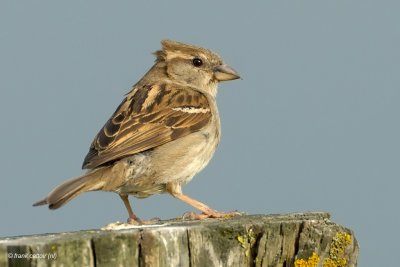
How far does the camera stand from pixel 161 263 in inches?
144

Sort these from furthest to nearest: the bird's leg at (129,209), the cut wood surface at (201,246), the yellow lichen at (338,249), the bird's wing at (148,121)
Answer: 1. the bird's leg at (129,209)
2. the bird's wing at (148,121)
3. the yellow lichen at (338,249)
4. the cut wood surface at (201,246)

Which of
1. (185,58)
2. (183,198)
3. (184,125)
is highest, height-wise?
(185,58)

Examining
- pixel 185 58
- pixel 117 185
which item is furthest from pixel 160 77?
pixel 117 185

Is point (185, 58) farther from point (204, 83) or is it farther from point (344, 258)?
point (344, 258)

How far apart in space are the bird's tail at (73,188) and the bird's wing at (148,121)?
4.1 inches

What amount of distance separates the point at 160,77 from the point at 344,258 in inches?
150

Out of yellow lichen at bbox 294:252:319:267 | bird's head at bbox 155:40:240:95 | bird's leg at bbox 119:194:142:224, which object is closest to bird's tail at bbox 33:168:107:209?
bird's leg at bbox 119:194:142:224

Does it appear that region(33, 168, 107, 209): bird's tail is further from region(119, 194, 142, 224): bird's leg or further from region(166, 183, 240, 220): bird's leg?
region(166, 183, 240, 220): bird's leg

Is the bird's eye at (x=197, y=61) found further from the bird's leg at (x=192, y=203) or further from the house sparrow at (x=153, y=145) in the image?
the bird's leg at (x=192, y=203)

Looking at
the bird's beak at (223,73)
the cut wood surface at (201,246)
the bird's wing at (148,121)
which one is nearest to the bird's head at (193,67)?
the bird's beak at (223,73)

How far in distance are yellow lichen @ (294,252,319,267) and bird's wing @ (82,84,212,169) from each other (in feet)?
6.76

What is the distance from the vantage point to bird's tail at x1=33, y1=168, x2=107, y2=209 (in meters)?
4.82

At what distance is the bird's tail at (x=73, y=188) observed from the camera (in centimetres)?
482

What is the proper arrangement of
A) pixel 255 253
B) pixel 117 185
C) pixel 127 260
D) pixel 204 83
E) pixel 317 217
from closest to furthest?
pixel 127 260, pixel 255 253, pixel 317 217, pixel 117 185, pixel 204 83
